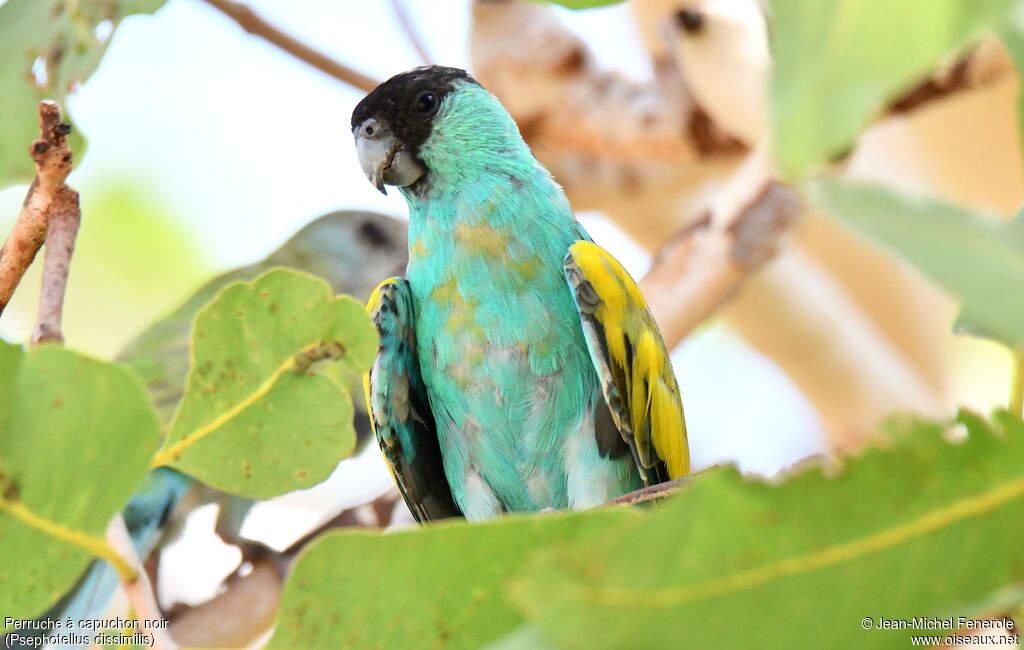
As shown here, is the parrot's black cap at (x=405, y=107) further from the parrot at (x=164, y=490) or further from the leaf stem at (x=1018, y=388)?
the leaf stem at (x=1018, y=388)

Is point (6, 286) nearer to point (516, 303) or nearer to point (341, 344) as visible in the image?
point (341, 344)

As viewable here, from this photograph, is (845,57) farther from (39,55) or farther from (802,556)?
(39,55)

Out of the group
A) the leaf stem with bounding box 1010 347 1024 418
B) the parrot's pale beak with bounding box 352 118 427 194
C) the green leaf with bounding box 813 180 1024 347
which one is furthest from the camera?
the parrot's pale beak with bounding box 352 118 427 194

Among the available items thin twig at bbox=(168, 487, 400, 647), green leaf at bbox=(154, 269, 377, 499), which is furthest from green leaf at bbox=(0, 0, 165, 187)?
thin twig at bbox=(168, 487, 400, 647)

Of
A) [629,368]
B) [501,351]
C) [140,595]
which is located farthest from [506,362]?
[140,595]

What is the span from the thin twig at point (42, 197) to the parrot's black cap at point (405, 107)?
1072 mm

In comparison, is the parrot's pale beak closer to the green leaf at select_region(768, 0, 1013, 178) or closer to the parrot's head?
the parrot's head

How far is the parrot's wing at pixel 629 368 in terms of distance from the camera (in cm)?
173

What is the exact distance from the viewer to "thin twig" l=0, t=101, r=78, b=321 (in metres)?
0.98

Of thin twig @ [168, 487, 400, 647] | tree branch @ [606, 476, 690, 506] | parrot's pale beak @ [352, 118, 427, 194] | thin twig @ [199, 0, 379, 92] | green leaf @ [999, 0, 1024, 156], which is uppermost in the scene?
thin twig @ [199, 0, 379, 92]

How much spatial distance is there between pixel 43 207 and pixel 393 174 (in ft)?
3.54

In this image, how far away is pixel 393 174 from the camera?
204cm

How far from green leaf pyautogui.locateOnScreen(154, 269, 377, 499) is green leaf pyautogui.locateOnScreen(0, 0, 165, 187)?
1.58 feet

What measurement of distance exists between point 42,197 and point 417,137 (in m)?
1.11
